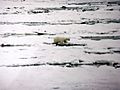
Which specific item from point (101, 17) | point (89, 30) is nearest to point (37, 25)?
point (89, 30)

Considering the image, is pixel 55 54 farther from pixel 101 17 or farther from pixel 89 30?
pixel 101 17

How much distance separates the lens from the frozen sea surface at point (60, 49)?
6.17 feet

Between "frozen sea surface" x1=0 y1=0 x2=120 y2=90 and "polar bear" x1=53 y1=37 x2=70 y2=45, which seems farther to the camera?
"polar bear" x1=53 y1=37 x2=70 y2=45

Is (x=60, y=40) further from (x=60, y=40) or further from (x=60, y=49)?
(x=60, y=49)

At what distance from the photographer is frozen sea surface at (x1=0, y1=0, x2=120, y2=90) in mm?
1879

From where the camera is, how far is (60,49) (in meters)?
2.54

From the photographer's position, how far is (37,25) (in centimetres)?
354

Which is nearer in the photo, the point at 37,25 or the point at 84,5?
the point at 37,25

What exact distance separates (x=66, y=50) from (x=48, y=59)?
0.27m

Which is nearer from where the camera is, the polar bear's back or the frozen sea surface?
the frozen sea surface

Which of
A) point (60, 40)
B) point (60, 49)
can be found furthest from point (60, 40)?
point (60, 49)

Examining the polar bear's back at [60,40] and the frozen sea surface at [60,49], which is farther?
the polar bear's back at [60,40]

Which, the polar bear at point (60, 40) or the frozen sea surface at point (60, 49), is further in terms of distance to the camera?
the polar bear at point (60, 40)

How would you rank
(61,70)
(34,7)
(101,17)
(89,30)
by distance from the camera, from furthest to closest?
(34,7) → (101,17) → (89,30) → (61,70)
